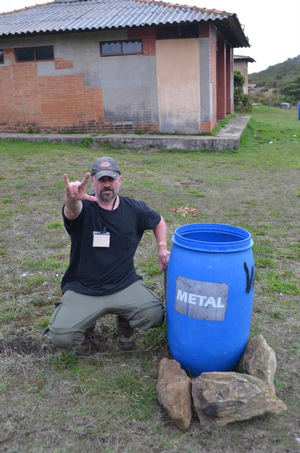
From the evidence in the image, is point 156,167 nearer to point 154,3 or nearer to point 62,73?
point 62,73

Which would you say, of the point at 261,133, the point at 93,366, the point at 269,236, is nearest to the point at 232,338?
→ the point at 93,366

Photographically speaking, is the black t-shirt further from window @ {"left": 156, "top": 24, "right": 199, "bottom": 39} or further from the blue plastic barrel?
window @ {"left": 156, "top": 24, "right": 199, "bottom": 39}

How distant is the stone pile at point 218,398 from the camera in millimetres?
2336

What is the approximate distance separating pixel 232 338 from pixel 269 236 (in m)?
3.04

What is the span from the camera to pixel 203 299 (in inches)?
98.8

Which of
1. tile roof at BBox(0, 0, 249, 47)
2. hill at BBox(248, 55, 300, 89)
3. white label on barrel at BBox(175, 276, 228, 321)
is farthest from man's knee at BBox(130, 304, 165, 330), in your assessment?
hill at BBox(248, 55, 300, 89)

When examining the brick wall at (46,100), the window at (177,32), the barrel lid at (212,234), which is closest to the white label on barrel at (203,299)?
the barrel lid at (212,234)

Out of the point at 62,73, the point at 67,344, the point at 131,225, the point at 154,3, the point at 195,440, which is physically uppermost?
the point at 154,3

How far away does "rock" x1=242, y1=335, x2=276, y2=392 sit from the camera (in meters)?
2.54

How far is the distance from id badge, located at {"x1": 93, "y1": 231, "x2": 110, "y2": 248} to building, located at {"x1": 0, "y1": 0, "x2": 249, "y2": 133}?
10.2 meters

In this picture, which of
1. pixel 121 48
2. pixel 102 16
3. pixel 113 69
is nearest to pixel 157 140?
pixel 113 69

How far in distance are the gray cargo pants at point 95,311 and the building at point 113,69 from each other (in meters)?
10.4

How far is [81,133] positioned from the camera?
13.8 metres

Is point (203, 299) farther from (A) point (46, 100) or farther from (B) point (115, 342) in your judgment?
(A) point (46, 100)
